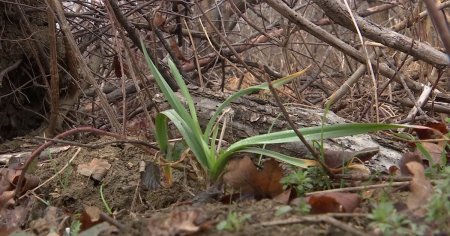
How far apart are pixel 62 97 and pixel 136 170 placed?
1.62m

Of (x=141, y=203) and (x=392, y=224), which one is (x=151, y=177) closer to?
(x=141, y=203)

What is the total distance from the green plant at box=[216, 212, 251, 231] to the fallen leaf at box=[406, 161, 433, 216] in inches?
14.8

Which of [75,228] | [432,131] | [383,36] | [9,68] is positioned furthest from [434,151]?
[9,68]

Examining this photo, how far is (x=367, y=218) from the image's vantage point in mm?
1267

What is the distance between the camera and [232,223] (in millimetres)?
1189

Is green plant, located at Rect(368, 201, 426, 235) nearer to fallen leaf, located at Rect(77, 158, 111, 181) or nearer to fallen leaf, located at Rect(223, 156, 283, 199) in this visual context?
fallen leaf, located at Rect(223, 156, 283, 199)

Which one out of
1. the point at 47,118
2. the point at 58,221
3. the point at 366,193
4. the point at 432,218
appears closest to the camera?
the point at 432,218

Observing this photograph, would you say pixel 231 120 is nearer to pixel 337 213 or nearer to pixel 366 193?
pixel 366 193

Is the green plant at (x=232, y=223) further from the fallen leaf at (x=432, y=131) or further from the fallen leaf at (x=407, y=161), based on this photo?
the fallen leaf at (x=432, y=131)

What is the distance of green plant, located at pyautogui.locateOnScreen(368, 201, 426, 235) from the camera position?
1.12 meters

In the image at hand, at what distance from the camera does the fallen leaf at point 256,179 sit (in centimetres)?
150

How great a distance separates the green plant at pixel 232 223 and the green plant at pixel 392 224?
26 centimetres

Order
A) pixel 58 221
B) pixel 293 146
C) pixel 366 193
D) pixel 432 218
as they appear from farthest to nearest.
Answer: pixel 293 146 → pixel 58 221 → pixel 366 193 → pixel 432 218

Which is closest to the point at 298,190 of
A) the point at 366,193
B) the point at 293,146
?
the point at 366,193
